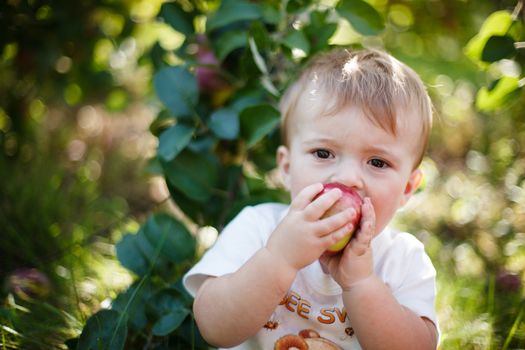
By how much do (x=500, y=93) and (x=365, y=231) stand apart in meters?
0.62

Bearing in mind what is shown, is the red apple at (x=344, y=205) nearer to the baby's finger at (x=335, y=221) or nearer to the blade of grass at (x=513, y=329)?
the baby's finger at (x=335, y=221)

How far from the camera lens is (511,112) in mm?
2354

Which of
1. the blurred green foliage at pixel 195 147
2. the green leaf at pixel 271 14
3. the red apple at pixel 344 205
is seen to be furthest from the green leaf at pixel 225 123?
the red apple at pixel 344 205

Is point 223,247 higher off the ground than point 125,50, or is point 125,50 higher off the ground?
point 223,247

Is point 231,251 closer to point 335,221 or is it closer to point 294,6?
point 335,221

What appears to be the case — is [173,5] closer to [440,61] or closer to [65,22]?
[65,22]

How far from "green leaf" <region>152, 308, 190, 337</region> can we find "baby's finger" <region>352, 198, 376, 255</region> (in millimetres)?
472

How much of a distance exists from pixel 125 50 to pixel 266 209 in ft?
4.30

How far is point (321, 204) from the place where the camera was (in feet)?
3.27

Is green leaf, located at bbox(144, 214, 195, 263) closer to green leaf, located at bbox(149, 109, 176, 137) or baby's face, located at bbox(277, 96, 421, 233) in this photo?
green leaf, located at bbox(149, 109, 176, 137)

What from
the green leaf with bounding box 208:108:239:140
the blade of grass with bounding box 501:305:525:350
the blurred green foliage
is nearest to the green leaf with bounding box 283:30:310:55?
the blurred green foliage

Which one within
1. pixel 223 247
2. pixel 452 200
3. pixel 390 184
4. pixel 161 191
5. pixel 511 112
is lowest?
pixel 161 191

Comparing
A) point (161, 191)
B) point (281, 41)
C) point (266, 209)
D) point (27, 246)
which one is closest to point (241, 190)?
point (266, 209)

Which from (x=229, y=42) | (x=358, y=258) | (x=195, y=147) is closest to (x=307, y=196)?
(x=358, y=258)
